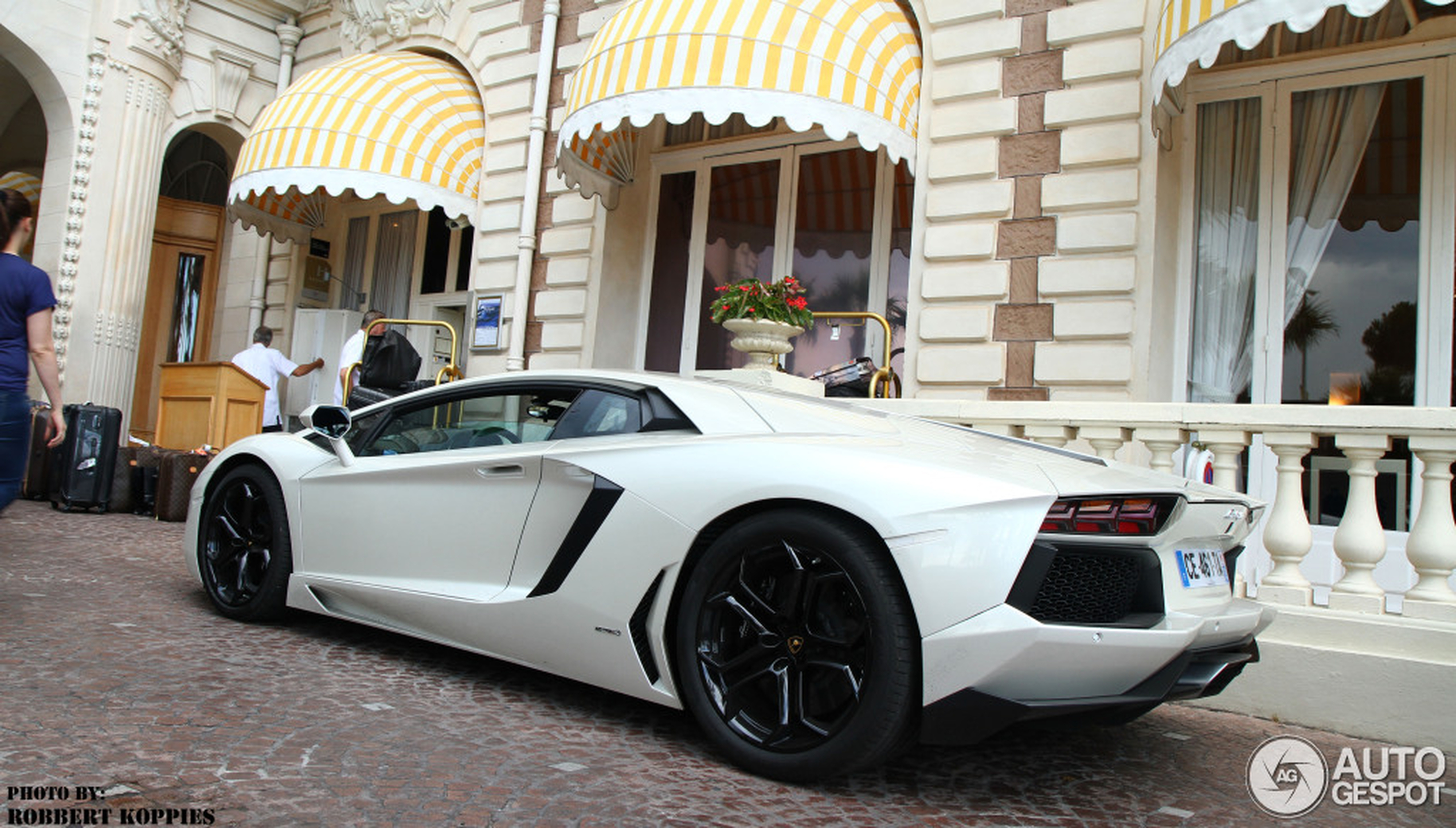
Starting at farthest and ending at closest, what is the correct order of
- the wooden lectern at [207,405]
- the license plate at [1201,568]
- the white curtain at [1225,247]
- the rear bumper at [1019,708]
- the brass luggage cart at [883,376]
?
1. the wooden lectern at [207,405]
2. the brass luggage cart at [883,376]
3. the white curtain at [1225,247]
4. the license plate at [1201,568]
5. the rear bumper at [1019,708]

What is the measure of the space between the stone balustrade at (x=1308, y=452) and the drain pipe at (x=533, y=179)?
20.0ft

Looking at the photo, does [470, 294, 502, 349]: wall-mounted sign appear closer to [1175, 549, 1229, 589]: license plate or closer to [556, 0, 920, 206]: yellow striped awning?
[556, 0, 920, 206]: yellow striped awning

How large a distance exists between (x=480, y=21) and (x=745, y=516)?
30.8 ft

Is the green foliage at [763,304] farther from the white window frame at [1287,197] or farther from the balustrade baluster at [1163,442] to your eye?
the balustrade baluster at [1163,442]

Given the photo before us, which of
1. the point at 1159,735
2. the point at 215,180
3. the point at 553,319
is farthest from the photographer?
the point at 215,180

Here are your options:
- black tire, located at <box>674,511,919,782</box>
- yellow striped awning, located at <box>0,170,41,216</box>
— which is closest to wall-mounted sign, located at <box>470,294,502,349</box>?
black tire, located at <box>674,511,919,782</box>

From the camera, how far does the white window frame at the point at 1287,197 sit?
6312 mm

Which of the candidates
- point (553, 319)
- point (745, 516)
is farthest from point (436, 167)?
point (745, 516)

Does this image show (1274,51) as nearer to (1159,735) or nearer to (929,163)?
(929,163)

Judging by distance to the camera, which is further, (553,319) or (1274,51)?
(553,319)

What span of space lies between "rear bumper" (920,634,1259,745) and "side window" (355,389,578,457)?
1677 millimetres

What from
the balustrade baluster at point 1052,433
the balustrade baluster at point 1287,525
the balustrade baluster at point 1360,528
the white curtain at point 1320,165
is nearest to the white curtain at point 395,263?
the balustrade baluster at point 1052,433

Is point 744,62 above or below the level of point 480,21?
below

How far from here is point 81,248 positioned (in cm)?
1075
